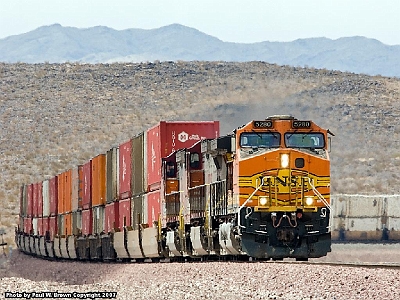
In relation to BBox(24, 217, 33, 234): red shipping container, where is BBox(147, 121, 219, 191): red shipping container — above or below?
above

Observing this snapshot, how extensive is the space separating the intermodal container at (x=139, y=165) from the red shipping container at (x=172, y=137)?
128 centimetres

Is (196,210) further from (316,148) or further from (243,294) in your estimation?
(243,294)

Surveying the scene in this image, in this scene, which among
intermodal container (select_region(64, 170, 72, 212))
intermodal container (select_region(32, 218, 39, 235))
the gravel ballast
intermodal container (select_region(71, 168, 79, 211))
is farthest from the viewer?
intermodal container (select_region(32, 218, 39, 235))

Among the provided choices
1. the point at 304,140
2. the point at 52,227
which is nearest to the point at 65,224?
the point at 52,227

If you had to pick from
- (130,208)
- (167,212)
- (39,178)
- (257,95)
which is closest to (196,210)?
(167,212)

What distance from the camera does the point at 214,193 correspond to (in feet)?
83.7

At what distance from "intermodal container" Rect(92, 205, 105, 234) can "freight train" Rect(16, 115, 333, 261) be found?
5 cm

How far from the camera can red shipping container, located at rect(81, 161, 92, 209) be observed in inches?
1614

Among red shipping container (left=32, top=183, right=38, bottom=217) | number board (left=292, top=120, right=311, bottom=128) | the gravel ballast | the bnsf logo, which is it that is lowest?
the gravel ballast

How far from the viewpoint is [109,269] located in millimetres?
32094

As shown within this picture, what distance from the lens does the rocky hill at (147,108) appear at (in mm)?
77375

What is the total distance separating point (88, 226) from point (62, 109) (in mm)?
63190

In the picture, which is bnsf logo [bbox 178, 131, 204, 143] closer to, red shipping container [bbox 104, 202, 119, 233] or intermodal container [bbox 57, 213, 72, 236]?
red shipping container [bbox 104, 202, 119, 233]

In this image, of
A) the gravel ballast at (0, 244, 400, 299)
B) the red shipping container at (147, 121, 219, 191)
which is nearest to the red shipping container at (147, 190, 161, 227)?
the red shipping container at (147, 121, 219, 191)
